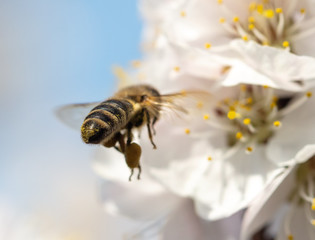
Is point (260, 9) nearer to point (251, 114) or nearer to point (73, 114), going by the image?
point (251, 114)

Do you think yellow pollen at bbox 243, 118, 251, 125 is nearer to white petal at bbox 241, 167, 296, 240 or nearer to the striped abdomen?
white petal at bbox 241, 167, 296, 240

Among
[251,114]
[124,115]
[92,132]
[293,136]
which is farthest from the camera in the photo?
[251,114]

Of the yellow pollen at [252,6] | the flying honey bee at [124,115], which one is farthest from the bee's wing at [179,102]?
the yellow pollen at [252,6]

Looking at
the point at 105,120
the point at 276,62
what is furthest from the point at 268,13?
the point at 105,120

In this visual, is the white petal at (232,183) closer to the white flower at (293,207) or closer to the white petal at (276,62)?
the white flower at (293,207)

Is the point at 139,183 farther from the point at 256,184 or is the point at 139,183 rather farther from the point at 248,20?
the point at 248,20

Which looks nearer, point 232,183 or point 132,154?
point 132,154

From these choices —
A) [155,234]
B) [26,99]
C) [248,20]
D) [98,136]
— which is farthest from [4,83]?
[98,136]
